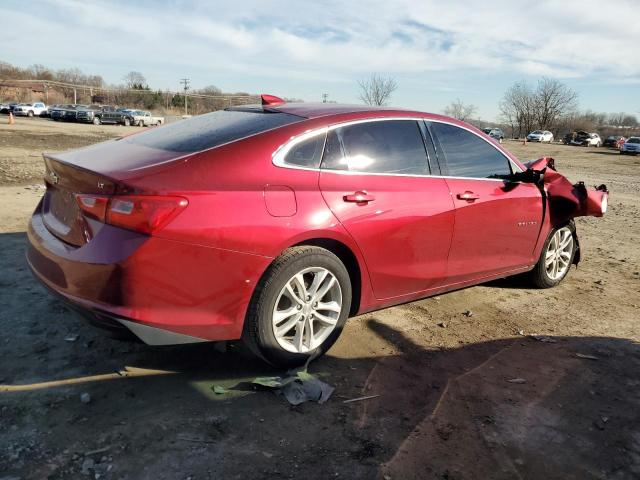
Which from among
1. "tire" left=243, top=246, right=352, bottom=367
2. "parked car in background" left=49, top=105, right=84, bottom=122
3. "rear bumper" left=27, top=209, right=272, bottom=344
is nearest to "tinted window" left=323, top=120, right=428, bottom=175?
"tire" left=243, top=246, right=352, bottom=367

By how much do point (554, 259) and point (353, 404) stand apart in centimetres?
322

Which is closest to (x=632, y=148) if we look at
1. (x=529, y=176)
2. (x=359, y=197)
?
(x=529, y=176)

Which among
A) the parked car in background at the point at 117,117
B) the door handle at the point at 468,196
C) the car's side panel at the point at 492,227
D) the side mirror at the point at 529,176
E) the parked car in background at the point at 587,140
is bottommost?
the car's side panel at the point at 492,227

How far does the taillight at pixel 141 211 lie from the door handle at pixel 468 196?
7.21 ft

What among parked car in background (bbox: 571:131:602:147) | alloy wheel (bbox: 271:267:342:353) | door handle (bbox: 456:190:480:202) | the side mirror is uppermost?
parked car in background (bbox: 571:131:602:147)

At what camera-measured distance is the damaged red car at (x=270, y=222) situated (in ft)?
8.84

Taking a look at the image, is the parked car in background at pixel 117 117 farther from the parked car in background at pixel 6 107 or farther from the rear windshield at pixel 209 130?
the rear windshield at pixel 209 130

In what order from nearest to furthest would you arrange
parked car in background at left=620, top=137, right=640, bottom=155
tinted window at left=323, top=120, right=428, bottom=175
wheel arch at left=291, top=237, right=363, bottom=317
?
1. wheel arch at left=291, top=237, right=363, bottom=317
2. tinted window at left=323, top=120, right=428, bottom=175
3. parked car in background at left=620, top=137, right=640, bottom=155

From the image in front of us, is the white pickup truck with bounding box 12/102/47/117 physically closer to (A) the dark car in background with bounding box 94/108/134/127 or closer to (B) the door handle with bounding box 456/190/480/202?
(A) the dark car in background with bounding box 94/108/134/127

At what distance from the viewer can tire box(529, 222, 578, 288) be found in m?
5.11

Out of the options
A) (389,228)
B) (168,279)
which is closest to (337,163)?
(389,228)

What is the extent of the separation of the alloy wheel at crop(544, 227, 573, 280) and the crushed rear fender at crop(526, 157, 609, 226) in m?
0.17

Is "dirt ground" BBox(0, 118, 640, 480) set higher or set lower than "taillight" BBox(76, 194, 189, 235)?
lower

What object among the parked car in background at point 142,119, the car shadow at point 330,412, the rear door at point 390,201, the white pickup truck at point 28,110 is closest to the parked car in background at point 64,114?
the parked car in background at point 142,119
